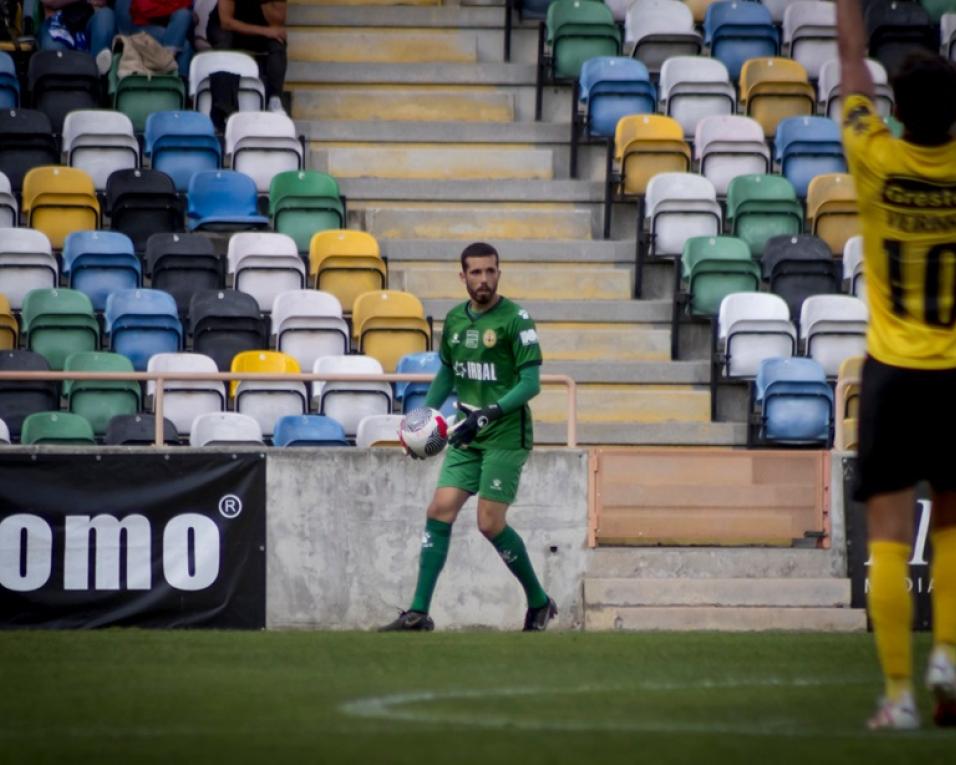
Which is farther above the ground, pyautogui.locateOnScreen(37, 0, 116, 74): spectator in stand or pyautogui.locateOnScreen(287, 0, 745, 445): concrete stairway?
pyautogui.locateOnScreen(37, 0, 116, 74): spectator in stand

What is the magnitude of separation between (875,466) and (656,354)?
9.65m

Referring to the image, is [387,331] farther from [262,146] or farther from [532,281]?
[262,146]

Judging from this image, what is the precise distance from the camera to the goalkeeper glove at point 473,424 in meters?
10.3

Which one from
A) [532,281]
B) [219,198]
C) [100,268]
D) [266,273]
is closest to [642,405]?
[532,281]

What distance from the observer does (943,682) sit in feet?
19.3

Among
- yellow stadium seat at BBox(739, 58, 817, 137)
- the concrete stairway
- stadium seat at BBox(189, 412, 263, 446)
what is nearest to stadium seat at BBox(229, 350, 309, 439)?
stadium seat at BBox(189, 412, 263, 446)

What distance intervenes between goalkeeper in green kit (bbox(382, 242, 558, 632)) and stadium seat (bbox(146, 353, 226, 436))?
3.41m

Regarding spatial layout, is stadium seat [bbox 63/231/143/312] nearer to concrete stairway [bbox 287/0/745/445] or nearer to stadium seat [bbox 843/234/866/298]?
concrete stairway [bbox 287/0/745/445]

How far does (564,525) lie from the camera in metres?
12.5

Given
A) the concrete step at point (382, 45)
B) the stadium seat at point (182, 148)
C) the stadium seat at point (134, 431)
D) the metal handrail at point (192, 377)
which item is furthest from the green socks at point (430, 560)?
the concrete step at point (382, 45)

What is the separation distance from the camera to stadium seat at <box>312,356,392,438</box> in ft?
45.4

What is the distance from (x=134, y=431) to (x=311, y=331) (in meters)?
1.85

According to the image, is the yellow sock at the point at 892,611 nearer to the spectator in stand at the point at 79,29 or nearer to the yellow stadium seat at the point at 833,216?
the yellow stadium seat at the point at 833,216

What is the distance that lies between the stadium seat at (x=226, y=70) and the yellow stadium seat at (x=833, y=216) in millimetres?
4923
